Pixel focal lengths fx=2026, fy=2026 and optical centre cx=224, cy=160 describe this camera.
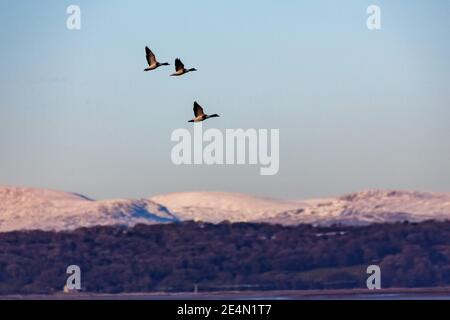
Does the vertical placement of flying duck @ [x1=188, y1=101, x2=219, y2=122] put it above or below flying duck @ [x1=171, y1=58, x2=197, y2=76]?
below

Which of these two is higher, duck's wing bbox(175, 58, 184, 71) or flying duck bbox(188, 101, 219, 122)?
duck's wing bbox(175, 58, 184, 71)

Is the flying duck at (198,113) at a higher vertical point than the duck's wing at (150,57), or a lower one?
lower

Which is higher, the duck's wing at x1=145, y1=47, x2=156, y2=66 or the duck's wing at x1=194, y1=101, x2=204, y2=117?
the duck's wing at x1=145, y1=47, x2=156, y2=66

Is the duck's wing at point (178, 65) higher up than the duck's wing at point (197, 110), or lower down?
higher up

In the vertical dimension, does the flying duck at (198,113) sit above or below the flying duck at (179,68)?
below

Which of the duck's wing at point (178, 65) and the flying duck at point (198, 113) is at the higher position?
the duck's wing at point (178, 65)

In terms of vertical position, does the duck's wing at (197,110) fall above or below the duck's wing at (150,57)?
below

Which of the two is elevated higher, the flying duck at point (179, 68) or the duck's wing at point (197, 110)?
the flying duck at point (179, 68)

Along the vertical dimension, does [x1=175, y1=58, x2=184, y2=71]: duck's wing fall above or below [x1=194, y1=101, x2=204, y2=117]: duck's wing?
above
